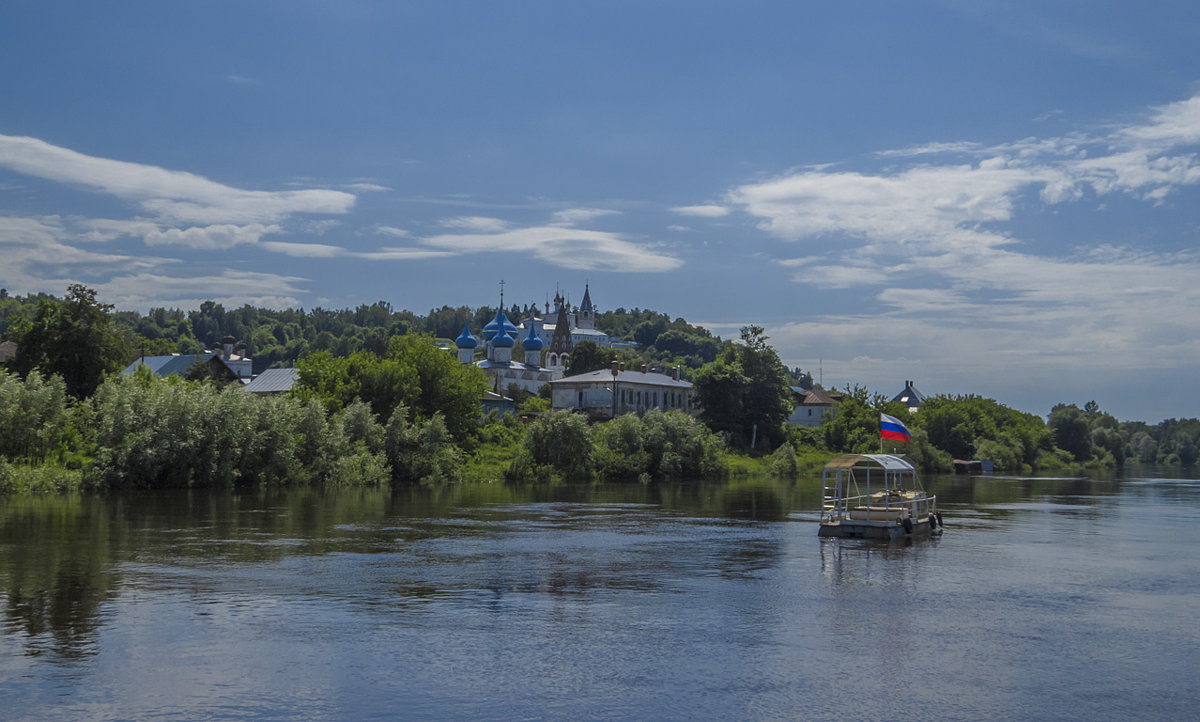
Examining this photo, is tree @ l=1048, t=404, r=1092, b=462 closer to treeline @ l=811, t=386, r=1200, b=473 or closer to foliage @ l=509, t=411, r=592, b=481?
treeline @ l=811, t=386, r=1200, b=473

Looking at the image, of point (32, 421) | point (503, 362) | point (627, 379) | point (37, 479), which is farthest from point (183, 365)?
point (503, 362)

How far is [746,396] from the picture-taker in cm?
→ 12269

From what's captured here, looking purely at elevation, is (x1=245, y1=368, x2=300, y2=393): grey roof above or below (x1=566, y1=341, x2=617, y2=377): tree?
below

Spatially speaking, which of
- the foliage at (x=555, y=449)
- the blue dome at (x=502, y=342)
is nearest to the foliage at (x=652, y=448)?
the foliage at (x=555, y=449)

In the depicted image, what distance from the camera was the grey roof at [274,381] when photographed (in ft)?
375

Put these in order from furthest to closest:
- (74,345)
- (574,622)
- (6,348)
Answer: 1. (6,348)
2. (74,345)
3. (574,622)

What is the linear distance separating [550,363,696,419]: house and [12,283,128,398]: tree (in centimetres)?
5752

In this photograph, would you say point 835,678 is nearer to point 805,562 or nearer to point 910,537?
point 805,562

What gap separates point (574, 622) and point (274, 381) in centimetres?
9881

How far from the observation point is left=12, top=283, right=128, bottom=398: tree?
77.4 metres

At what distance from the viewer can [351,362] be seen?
9106 centimetres

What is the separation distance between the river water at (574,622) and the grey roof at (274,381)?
6641cm

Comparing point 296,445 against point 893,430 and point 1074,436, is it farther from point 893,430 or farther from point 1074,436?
point 1074,436

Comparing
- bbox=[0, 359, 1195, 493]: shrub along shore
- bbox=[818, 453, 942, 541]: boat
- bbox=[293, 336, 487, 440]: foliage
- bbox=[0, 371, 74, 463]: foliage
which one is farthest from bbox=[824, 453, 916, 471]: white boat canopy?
bbox=[0, 371, 74, 463]: foliage
